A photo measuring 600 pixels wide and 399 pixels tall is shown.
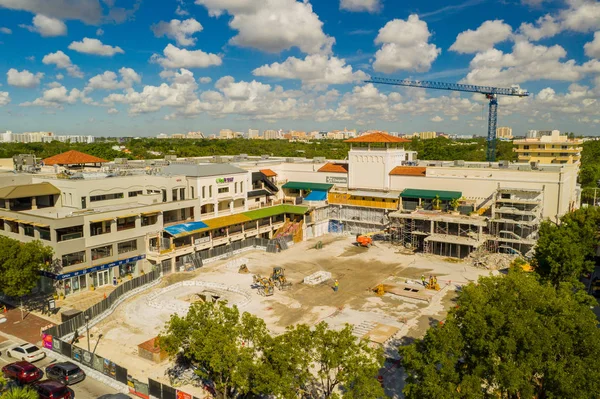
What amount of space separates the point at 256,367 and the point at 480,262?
44490mm

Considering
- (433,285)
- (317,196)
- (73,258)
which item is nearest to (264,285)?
(433,285)

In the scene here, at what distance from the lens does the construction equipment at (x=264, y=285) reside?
4866cm

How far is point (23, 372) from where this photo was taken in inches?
1241

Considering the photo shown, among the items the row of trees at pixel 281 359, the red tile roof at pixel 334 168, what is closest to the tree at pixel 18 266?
the row of trees at pixel 281 359

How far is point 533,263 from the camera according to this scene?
160 ft

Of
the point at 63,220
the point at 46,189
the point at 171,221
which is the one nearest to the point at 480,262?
the point at 171,221

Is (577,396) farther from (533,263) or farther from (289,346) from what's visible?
(533,263)

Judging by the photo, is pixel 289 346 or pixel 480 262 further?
pixel 480 262

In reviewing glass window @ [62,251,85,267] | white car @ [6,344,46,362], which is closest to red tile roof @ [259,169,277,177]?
glass window @ [62,251,85,267]

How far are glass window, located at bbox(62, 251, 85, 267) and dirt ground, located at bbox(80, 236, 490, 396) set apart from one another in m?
8.10

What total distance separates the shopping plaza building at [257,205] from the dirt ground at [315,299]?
17.4 feet

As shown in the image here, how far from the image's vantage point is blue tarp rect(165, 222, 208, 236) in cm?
5828

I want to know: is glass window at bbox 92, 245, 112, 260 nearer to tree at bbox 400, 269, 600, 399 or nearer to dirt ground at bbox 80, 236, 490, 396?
dirt ground at bbox 80, 236, 490, 396

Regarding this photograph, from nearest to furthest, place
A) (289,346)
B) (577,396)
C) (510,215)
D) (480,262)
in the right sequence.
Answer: (577,396), (289,346), (480,262), (510,215)
